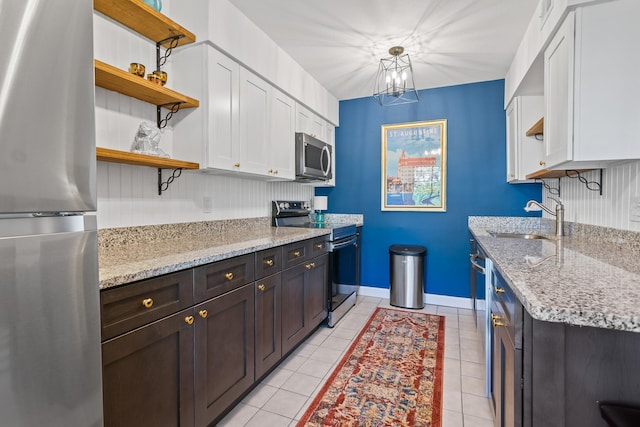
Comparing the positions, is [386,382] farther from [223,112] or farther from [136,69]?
[136,69]

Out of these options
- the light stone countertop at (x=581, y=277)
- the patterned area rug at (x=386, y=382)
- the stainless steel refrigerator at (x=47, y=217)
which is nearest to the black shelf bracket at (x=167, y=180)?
the stainless steel refrigerator at (x=47, y=217)

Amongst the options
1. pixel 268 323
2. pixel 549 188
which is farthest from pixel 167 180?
pixel 549 188

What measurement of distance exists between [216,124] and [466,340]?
8.58 feet

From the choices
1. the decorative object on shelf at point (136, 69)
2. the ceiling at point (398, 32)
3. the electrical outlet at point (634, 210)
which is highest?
the ceiling at point (398, 32)

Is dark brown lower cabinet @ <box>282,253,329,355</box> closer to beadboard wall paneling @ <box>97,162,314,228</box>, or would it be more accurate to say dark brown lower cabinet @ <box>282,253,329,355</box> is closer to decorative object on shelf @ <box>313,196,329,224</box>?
beadboard wall paneling @ <box>97,162,314,228</box>

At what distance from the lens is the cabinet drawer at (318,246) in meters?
2.59

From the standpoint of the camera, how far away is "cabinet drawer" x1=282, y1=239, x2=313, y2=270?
2.16 m

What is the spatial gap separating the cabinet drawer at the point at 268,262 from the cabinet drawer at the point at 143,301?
20.7 inches

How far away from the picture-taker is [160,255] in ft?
4.78

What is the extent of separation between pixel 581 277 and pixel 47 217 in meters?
1.59

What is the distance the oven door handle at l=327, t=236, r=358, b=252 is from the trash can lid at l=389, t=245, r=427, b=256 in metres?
0.46

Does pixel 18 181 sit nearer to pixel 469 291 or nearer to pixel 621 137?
pixel 621 137

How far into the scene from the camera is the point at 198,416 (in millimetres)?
1439

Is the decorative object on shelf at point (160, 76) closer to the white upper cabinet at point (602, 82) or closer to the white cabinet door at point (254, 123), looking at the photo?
the white cabinet door at point (254, 123)
